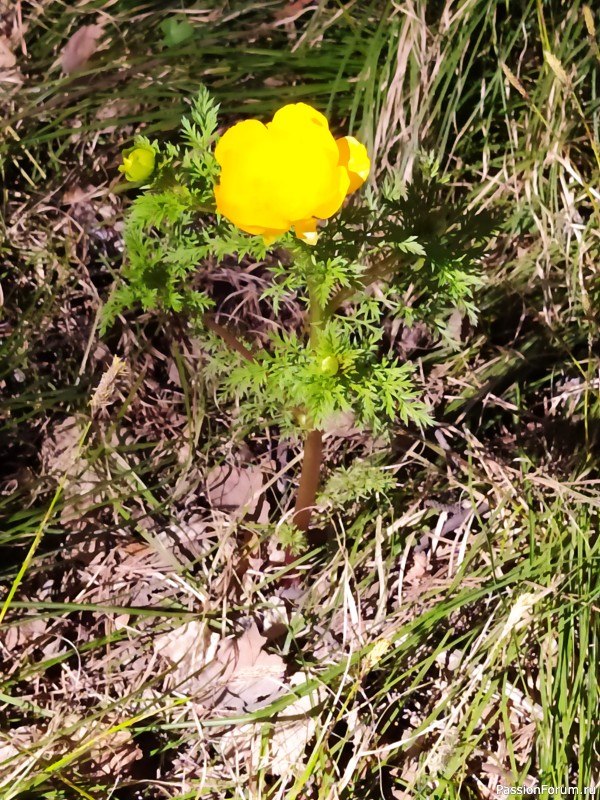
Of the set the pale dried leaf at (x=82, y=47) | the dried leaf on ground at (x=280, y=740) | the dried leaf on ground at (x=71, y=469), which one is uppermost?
the pale dried leaf at (x=82, y=47)

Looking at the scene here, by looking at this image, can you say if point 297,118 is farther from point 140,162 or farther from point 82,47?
point 82,47

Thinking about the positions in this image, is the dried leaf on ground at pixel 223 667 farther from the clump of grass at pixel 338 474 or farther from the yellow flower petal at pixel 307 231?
the yellow flower petal at pixel 307 231

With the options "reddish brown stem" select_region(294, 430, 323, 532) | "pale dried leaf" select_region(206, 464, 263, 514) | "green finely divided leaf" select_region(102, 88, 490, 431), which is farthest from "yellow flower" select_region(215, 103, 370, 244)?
"pale dried leaf" select_region(206, 464, 263, 514)

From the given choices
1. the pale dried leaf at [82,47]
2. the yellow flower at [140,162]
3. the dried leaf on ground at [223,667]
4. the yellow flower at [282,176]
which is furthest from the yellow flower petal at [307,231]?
the pale dried leaf at [82,47]

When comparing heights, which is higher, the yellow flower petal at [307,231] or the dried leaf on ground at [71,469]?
the yellow flower petal at [307,231]

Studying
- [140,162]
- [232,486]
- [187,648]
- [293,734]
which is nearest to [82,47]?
[140,162]

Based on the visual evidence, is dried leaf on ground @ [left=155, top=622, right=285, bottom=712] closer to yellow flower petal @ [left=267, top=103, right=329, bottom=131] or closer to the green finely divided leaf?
the green finely divided leaf
